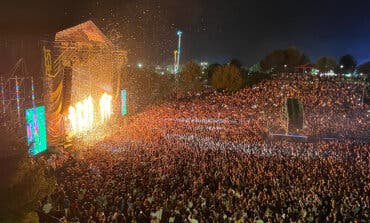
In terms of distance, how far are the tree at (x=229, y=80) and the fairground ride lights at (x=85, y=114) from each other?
1442 centimetres

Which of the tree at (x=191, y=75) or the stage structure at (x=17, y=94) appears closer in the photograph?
the stage structure at (x=17, y=94)

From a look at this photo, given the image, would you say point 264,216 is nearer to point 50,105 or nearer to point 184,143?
point 184,143

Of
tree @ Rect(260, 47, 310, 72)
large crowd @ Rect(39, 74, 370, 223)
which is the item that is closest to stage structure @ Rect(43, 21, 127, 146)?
large crowd @ Rect(39, 74, 370, 223)

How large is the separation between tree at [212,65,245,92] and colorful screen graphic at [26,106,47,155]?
21.3 m

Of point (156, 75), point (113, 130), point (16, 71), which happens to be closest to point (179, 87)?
point (156, 75)

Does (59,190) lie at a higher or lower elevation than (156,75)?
lower

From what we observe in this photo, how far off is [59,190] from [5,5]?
6.57m

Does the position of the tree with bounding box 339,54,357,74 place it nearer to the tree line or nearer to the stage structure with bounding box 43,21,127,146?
the tree line

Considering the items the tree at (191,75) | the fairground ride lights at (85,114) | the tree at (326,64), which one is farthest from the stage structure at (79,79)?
the tree at (326,64)

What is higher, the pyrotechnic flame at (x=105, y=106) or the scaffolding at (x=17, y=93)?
the scaffolding at (x=17, y=93)

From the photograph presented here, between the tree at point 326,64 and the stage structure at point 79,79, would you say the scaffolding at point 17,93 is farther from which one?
the tree at point 326,64

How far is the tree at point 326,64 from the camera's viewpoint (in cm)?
5894

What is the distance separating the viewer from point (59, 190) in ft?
26.8

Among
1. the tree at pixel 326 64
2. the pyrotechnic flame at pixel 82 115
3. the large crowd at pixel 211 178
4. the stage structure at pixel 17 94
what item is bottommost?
the large crowd at pixel 211 178
